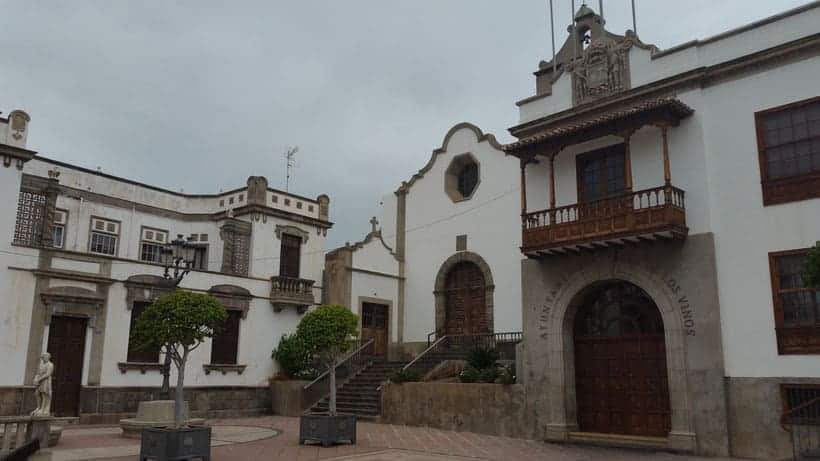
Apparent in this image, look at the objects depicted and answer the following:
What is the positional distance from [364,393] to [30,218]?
10439 millimetres

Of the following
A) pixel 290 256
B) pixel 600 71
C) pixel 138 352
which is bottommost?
pixel 138 352

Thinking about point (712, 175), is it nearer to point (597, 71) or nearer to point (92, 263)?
point (597, 71)

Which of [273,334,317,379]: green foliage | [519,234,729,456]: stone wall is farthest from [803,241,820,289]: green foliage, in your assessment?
[273,334,317,379]: green foliage

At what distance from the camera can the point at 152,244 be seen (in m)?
22.6

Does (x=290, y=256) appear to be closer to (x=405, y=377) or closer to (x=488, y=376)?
(x=405, y=377)

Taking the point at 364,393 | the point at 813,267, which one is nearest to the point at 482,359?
the point at 364,393

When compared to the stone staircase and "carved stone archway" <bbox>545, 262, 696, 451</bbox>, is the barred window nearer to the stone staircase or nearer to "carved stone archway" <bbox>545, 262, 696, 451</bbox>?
the stone staircase

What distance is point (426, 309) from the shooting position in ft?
75.3

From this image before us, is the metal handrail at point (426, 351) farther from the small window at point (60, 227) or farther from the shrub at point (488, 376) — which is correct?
the small window at point (60, 227)

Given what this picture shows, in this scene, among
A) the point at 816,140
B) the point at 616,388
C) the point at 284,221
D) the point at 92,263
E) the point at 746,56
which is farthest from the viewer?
the point at 284,221

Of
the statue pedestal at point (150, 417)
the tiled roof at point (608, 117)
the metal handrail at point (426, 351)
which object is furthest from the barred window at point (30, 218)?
the tiled roof at point (608, 117)

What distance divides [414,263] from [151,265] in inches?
356

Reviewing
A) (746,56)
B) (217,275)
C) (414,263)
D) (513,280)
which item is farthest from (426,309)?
(746,56)

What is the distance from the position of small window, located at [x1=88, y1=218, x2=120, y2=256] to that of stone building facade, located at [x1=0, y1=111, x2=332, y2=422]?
4cm
